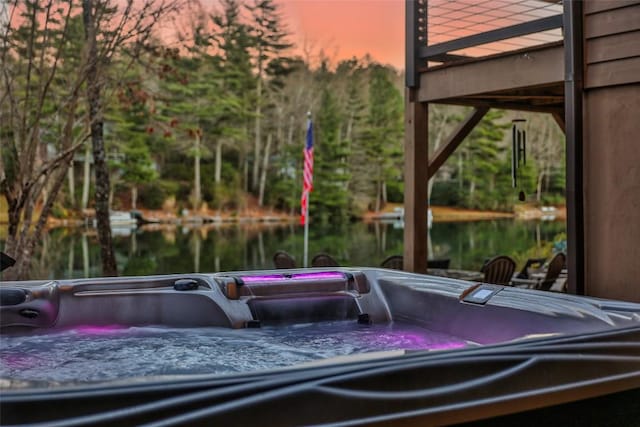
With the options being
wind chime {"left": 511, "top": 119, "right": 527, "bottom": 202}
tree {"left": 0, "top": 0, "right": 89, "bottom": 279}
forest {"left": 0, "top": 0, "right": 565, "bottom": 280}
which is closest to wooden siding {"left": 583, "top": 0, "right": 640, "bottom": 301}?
wind chime {"left": 511, "top": 119, "right": 527, "bottom": 202}

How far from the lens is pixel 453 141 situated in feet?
15.5

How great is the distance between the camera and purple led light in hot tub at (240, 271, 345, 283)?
324 cm

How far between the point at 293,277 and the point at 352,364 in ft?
5.92

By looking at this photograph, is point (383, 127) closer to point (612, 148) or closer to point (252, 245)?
point (252, 245)

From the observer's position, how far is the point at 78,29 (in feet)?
27.6

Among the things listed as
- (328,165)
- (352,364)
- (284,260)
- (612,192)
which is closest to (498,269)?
(284,260)

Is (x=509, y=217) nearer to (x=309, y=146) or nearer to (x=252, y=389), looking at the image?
(x=309, y=146)

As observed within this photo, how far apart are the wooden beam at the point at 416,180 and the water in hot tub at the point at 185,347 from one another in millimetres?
1025

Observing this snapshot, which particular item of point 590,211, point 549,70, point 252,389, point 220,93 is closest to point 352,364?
point 252,389

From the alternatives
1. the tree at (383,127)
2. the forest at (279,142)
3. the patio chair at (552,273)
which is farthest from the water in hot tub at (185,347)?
the tree at (383,127)

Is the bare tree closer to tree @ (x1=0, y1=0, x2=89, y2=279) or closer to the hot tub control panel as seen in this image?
tree @ (x1=0, y1=0, x2=89, y2=279)

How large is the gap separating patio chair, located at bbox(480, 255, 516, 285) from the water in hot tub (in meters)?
1.90

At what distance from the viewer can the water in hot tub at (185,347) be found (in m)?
2.49

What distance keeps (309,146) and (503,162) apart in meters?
13.2
